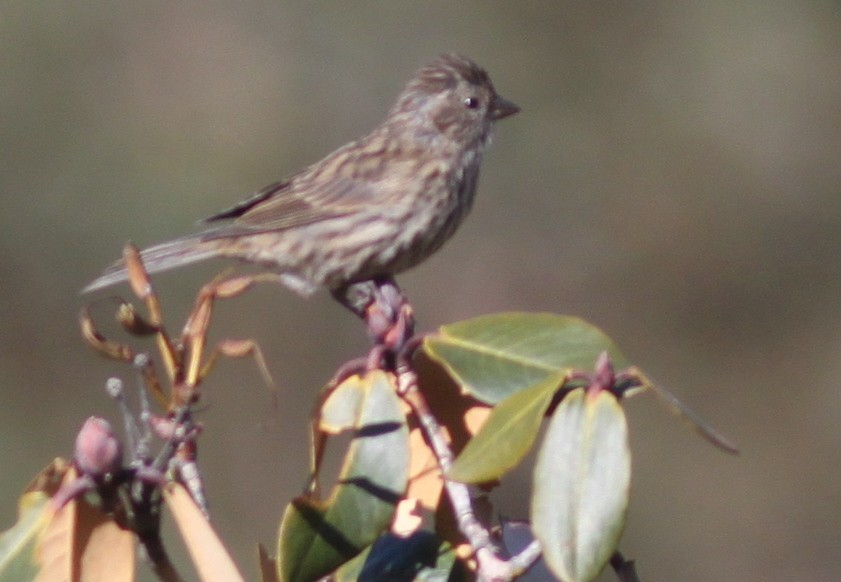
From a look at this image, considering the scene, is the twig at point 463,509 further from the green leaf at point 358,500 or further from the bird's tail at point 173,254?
the bird's tail at point 173,254

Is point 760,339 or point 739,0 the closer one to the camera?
point 760,339

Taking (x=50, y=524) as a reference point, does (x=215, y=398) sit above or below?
below

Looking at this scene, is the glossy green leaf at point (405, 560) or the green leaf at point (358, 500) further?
the glossy green leaf at point (405, 560)

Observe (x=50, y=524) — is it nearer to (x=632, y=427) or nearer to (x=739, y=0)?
(x=632, y=427)

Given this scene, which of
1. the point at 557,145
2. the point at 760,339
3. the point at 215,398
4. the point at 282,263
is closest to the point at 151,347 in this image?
the point at 215,398

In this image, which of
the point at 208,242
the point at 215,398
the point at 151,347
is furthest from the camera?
the point at 215,398

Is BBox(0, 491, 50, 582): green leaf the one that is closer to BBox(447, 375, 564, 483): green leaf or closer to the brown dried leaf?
the brown dried leaf

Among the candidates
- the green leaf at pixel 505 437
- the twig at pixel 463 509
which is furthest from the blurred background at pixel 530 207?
the green leaf at pixel 505 437

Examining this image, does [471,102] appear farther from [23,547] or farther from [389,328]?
[23,547]
